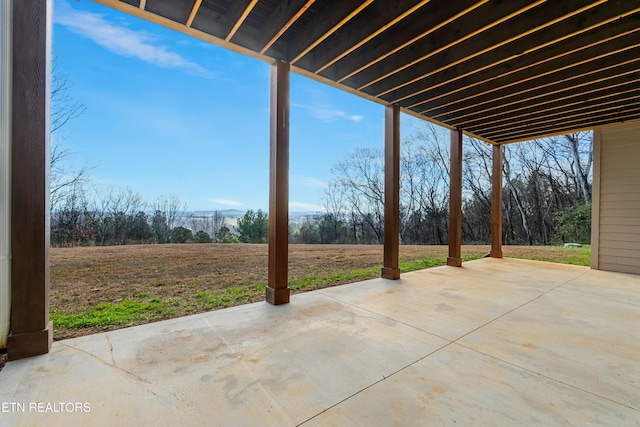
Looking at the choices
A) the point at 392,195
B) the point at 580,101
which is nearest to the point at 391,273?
the point at 392,195

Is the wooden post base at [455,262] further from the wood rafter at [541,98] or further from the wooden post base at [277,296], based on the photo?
the wooden post base at [277,296]

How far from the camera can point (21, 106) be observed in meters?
1.76

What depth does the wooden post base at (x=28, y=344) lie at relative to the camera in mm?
1751

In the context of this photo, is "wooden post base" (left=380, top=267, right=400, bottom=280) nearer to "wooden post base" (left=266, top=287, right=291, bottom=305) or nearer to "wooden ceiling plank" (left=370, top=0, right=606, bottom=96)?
"wooden post base" (left=266, top=287, right=291, bottom=305)

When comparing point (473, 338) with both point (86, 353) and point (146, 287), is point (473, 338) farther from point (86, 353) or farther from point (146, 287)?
point (146, 287)

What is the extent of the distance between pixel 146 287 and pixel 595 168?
797 cm

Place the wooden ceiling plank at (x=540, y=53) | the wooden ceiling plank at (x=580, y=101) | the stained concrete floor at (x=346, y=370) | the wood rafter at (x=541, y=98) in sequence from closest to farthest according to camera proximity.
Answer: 1. the stained concrete floor at (x=346, y=370)
2. the wooden ceiling plank at (x=540, y=53)
3. the wood rafter at (x=541, y=98)
4. the wooden ceiling plank at (x=580, y=101)

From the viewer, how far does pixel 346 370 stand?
1.70 metres

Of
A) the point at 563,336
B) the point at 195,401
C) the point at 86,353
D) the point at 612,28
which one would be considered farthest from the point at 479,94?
the point at 86,353

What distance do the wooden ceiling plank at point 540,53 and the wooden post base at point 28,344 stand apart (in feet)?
14.4

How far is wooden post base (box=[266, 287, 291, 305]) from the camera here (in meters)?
2.96

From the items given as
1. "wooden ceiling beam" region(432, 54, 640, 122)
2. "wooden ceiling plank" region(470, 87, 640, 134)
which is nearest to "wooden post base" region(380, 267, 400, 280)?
"wooden ceiling beam" region(432, 54, 640, 122)

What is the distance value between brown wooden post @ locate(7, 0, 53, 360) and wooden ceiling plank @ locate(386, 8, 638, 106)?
11.9 feet

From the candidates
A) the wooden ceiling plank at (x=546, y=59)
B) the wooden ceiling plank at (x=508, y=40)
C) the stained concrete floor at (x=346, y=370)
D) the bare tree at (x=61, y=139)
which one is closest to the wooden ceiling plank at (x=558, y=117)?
the wooden ceiling plank at (x=546, y=59)
